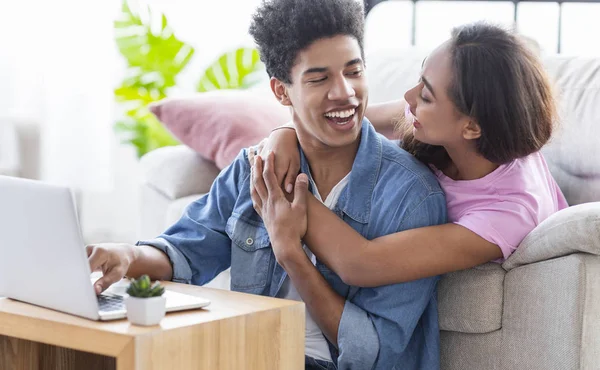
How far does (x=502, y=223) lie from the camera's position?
4.80ft

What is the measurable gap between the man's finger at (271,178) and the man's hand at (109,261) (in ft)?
0.89

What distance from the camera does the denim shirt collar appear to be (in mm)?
1484

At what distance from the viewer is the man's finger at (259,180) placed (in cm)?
150

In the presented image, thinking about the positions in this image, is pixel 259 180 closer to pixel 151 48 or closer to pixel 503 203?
pixel 503 203

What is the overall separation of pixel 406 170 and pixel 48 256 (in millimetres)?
638

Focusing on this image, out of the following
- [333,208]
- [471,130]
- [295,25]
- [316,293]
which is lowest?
[316,293]

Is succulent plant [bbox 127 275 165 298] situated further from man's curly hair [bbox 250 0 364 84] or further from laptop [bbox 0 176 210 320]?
man's curly hair [bbox 250 0 364 84]

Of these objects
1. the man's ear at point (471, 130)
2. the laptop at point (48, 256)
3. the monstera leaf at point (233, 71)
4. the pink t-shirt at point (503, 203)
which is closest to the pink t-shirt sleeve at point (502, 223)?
the pink t-shirt at point (503, 203)

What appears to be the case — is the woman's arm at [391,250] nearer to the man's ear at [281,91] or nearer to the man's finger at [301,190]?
the man's finger at [301,190]

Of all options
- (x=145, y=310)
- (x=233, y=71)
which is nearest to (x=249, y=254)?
(x=145, y=310)

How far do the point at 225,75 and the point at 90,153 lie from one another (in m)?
0.68

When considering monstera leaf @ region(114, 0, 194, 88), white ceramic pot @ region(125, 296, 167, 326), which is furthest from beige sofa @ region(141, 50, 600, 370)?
monstera leaf @ region(114, 0, 194, 88)

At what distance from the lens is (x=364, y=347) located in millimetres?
1383

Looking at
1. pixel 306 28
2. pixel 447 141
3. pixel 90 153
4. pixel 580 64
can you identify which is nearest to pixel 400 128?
pixel 447 141
